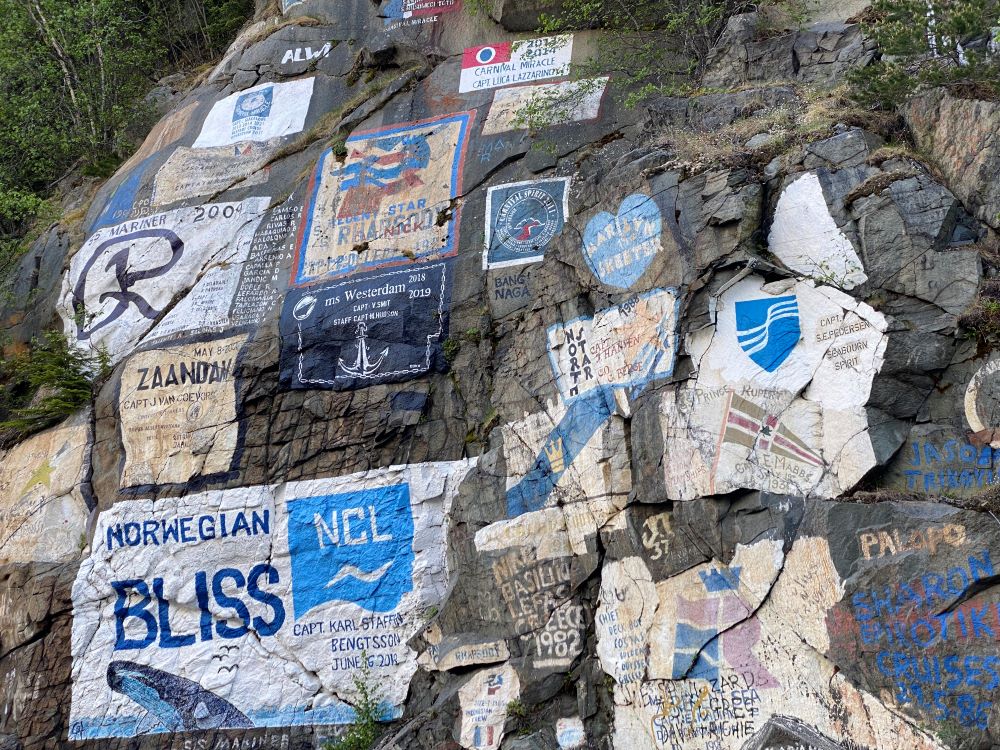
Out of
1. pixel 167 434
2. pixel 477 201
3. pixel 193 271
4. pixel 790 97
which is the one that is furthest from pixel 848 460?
pixel 193 271

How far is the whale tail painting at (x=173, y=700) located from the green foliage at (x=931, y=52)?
853cm

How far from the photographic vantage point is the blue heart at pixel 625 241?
9836 mm

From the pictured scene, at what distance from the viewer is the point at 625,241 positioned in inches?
394

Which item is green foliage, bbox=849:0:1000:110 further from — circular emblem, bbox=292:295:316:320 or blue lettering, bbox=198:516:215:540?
blue lettering, bbox=198:516:215:540

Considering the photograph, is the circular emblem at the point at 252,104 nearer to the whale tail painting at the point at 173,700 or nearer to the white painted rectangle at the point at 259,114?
the white painted rectangle at the point at 259,114

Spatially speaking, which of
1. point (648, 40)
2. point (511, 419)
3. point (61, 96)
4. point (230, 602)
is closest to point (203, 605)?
point (230, 602)

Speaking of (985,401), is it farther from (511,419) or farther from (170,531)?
(170,531)

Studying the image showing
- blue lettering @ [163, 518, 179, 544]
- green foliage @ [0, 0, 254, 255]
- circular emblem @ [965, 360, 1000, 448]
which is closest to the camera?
circular emblem @ [965, 360, 1000, 448]

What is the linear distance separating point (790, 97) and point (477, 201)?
372cm

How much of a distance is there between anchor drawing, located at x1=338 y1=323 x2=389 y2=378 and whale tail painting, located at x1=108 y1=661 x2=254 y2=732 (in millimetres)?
3641

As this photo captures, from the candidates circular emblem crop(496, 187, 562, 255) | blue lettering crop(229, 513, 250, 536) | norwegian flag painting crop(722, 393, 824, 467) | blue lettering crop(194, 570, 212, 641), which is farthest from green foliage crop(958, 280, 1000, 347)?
blue lettering crop(194, 570, 212, 641)

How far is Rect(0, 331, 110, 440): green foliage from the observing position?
1296cm

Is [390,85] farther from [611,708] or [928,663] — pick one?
[928,663]

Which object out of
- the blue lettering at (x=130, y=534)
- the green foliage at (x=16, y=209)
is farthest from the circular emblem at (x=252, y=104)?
the blue lettering at (x=130, y=534)
